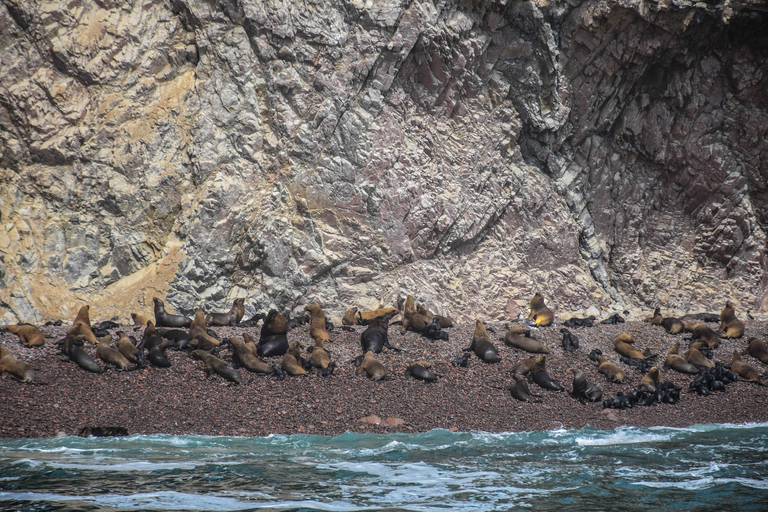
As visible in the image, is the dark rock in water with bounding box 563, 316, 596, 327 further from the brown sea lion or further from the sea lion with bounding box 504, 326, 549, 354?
the brown sea lion

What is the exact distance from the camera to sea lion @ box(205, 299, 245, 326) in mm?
13938

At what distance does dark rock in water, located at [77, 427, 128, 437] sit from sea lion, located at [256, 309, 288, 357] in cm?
309

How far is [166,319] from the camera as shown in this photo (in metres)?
13.3

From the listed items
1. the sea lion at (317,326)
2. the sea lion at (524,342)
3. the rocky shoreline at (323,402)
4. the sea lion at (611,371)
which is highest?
the sea lion at (317,326)

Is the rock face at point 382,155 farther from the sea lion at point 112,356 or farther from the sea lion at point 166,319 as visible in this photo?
the sea lion at point 112,356

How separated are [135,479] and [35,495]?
37.3 inches

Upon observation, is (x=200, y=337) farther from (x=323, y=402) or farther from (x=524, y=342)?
(x=524, y=342)

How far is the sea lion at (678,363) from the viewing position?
12.3 m

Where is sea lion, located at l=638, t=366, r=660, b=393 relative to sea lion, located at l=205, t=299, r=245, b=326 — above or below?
below

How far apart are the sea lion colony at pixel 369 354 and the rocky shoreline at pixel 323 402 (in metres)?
0.16

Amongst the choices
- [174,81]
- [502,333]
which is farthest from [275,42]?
[502,333]

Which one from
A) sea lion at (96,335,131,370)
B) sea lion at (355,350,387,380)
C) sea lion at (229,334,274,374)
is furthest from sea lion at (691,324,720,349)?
sea lion at (96,335,131,370)

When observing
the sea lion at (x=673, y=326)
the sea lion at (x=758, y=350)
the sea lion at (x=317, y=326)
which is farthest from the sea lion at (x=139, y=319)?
the sea lion at (x=758, y=350)

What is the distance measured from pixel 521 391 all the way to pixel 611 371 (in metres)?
2.21
